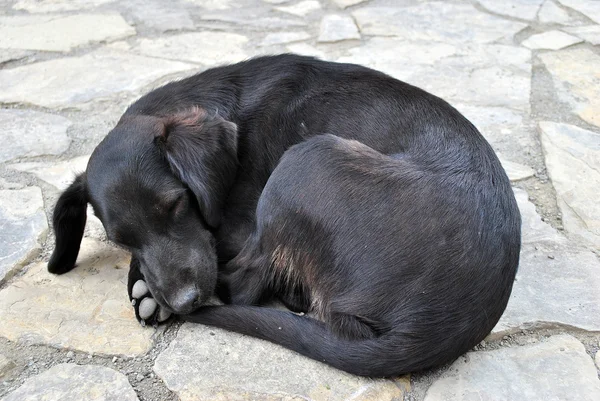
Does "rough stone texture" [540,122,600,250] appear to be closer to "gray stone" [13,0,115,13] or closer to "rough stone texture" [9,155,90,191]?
"rough stone texture" [9,155,90,191]

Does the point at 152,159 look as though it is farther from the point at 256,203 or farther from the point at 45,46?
the point at 45,46

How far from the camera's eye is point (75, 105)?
14.3ft

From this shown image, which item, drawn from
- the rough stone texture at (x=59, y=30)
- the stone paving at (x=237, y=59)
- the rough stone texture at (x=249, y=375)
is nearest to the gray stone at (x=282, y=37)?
the stone paving at (x=237, y=59)

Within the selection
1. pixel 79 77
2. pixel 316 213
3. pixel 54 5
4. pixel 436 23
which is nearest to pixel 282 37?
pixel 436 23

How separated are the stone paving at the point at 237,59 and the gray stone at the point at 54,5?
0.03 meters

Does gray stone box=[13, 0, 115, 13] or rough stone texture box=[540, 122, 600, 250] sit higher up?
gray stone box=[13, 0, 115, 13]

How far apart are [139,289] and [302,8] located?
390 centimetres

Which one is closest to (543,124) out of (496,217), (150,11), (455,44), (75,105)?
(455,44)

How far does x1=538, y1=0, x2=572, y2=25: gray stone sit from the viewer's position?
5688 mm

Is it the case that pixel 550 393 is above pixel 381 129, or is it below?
below

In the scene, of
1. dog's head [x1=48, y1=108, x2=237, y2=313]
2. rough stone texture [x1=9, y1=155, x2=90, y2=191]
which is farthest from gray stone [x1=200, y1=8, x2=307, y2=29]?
dog's head [x1=48, y1=108, x2=237, y2=313]

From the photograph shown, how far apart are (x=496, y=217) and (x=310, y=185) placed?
687 mm

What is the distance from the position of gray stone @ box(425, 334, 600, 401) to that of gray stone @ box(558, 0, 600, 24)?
4.04 meters

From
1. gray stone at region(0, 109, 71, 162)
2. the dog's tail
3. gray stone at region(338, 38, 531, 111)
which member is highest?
the dog's tail
